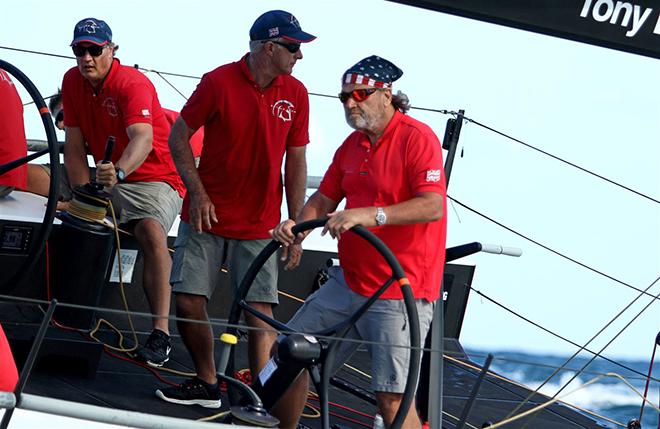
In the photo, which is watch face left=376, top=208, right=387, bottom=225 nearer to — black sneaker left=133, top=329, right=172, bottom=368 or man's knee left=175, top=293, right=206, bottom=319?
man's knee left=175, top=293, right=206, bottom=319

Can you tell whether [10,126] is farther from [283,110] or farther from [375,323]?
[375,323]

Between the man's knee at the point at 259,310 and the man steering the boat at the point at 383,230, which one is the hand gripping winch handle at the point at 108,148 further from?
the man steering the boat at the point at 383,230

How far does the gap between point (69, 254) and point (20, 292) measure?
452 millimetres

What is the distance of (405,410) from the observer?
9.27 feet

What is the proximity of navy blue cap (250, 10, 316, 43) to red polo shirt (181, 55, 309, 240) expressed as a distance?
0.12 m

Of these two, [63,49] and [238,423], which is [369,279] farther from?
[63,49]

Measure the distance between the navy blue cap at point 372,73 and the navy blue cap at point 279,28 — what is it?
0.41 meters

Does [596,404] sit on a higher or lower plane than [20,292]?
higher

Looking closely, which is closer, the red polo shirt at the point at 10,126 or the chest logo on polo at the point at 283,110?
the chest logo on polo at the point at 283,110

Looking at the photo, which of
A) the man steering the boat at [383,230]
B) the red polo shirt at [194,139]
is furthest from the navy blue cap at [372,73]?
the red polo shirt at [194,139]

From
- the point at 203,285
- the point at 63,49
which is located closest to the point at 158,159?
the point at 203,285

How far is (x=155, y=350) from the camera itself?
13.4 feet

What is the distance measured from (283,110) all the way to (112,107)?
2.23ft

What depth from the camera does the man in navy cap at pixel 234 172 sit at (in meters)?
3.63
